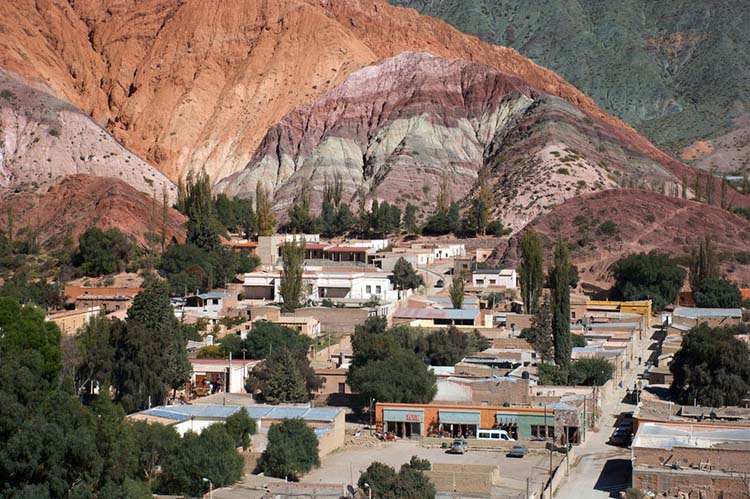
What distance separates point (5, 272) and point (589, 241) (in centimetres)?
3799

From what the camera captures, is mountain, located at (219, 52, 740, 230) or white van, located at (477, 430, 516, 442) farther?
mountain, located at (219, 52, 740, 230)

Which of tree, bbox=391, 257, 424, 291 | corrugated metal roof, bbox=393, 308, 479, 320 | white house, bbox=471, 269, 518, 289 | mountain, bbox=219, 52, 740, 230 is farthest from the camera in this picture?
mountain, bbox=219, 52, 740, 230

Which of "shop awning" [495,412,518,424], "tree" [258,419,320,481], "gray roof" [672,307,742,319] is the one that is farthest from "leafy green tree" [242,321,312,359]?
"gray roof" [672,307,742,319]

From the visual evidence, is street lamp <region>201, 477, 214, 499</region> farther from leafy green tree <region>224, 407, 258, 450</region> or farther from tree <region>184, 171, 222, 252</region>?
tree <region>184, 171, 222, 252</region>

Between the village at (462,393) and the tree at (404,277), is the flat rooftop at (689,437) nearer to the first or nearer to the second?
the village at (462,393)

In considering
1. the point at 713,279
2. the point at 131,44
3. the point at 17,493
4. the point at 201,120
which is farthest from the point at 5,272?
the point at 131,44

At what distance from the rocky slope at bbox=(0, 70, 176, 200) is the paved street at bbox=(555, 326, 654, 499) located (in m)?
74.5

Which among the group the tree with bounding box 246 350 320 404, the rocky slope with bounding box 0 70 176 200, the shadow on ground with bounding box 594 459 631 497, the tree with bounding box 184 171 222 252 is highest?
the rocky slope with bounding box 0 70 176 200

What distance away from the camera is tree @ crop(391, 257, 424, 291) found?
77062mm

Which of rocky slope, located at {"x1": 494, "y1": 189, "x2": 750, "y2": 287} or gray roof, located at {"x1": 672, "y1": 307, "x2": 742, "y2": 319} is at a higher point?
rocky slope, located at {"x1": 494, "y1": 189, "x2": 750, "y2": 287}

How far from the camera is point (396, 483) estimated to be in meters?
33.0

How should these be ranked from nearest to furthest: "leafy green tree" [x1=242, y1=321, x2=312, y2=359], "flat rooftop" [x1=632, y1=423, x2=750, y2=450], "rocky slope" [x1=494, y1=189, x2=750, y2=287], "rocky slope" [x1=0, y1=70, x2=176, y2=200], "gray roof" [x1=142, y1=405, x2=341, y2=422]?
1. "flat rooftop" [x1=632, y1=423, x2=750, y2=450]
2. "gray roof" [x1=142, y1=405, x2=341, y2=422]
3. "leafy green tree" [x1=242, y1=321, x2=312, y2=359]
4. "rocky slope" [x1=494, y1=189, x2=750, y2=287]
5. "rocky slope" [x1=0, y1=70, x2=176, y2=200]

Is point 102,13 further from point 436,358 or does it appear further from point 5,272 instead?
point 436,358

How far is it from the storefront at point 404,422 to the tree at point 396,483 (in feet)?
34.9
